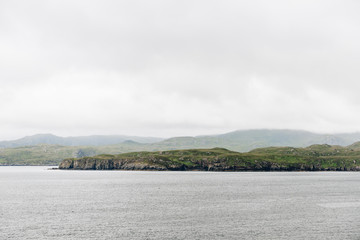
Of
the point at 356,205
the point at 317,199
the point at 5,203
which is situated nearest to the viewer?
the point at 356,205

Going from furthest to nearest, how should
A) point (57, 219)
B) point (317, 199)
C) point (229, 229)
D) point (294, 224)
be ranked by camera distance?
point (317, 199)
point (57, 219)
point (294, 224)
point (229, 229)

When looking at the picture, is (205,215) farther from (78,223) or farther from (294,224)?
(78,223)

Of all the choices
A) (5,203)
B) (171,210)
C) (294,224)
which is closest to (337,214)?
(294,224)

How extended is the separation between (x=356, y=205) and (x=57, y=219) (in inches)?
3692

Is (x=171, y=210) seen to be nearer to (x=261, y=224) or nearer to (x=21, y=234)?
(x=261, y=224)

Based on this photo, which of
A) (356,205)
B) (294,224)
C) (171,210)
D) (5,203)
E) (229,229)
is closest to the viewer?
(229,229)

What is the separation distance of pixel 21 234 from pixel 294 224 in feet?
202

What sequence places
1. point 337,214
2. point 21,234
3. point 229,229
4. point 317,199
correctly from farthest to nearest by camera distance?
point 317,199, point 337,214, point 229,229, point 21,234

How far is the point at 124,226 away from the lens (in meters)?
75.9

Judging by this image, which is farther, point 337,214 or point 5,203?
point 5,203

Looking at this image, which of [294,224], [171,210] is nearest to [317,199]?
[294,224]

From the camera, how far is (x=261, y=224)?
76.9 metres

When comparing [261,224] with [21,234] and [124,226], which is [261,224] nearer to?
[124,226]

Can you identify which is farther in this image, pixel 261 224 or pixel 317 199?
pixel 317 199
